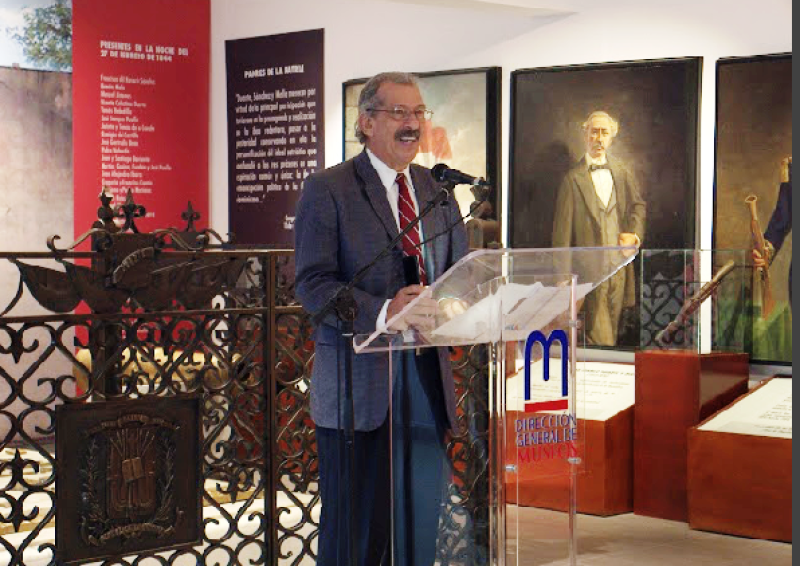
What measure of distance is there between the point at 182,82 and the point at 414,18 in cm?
222

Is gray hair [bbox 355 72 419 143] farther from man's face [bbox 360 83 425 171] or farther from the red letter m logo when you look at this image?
the red letter m logo

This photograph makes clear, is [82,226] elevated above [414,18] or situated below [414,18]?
below

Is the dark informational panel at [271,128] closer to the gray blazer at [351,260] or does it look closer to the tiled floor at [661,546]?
the tiled floor at [661,546]

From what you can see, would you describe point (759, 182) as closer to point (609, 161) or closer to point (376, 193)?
point (609, 161)

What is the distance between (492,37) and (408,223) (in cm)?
511

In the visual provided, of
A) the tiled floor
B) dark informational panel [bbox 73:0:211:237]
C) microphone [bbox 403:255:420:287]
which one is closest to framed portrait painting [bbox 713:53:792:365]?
the tiled floor

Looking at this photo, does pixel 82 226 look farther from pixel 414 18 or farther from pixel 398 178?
pixel 398 178

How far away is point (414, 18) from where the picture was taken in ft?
30.5

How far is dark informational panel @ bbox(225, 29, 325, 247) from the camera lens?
9.94 metres

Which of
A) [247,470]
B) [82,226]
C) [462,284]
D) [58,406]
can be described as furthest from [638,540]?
[82,226]

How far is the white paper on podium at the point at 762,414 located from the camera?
706cm

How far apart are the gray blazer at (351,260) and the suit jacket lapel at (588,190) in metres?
4.30

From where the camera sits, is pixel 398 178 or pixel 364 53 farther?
pixel 364 53

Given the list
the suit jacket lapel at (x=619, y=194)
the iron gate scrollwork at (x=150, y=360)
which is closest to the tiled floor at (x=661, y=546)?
the iron gate scrollwork at (x=150, y=360)
